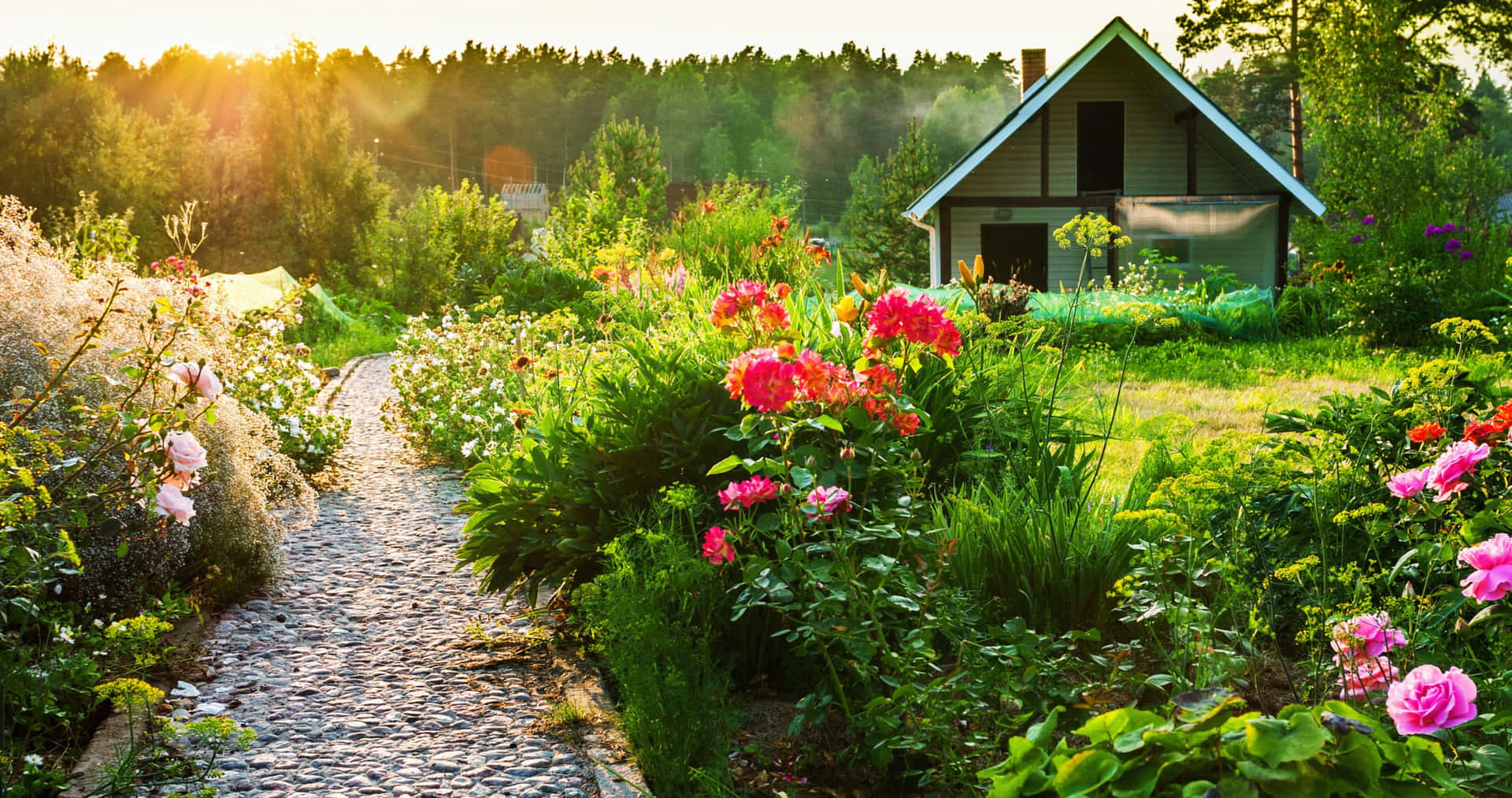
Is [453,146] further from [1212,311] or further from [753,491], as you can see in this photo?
[753,491]

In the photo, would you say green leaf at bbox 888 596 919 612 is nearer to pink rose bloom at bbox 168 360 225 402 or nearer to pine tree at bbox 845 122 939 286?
pink rose bloom at bbox 168 360 225 402

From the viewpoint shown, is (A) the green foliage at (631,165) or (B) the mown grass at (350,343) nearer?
(B) the mown grass at (350,343)

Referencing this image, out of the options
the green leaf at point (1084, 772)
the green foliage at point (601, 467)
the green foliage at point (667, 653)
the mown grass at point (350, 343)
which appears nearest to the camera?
the green leaf at point (1084, 772)

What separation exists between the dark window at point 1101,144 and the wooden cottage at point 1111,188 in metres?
0.02

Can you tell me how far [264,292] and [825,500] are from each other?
46.9 ft

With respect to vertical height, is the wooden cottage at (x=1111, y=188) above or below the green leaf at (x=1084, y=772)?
above

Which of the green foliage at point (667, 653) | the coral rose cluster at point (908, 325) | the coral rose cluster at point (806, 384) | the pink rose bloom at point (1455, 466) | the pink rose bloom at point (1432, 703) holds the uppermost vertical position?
the coral rose cluster at point (908, 325)

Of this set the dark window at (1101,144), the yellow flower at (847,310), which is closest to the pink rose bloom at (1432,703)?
the yellow flower at (847,310)

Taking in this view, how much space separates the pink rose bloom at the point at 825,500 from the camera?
248cm

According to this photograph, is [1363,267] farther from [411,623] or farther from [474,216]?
[474,216]

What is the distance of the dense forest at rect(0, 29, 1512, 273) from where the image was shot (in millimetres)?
24719

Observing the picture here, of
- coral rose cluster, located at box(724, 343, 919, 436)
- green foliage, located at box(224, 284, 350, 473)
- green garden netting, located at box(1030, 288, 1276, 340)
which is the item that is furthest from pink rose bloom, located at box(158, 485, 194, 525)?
green garden netting, located at box(1030, 288, 1276, 340)

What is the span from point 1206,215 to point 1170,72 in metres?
2.66

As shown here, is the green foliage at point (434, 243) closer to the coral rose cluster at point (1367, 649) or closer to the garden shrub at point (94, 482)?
the garden shrub at point (94, 482)
